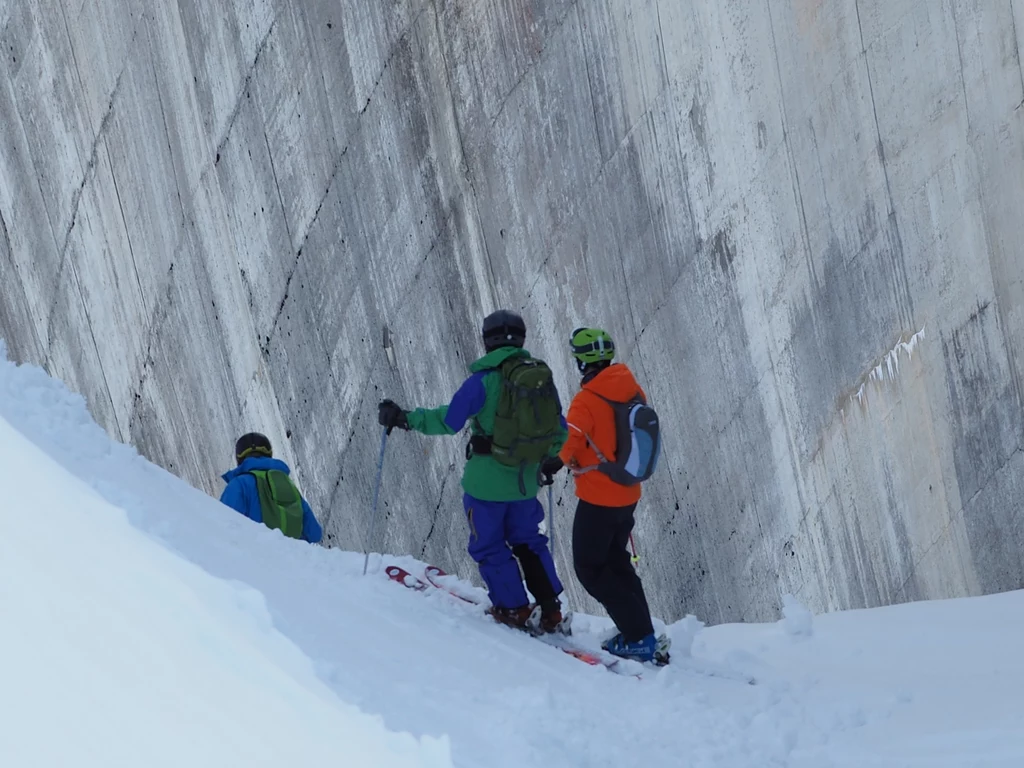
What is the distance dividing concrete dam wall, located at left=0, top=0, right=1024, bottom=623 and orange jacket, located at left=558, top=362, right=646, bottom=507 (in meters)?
2.05

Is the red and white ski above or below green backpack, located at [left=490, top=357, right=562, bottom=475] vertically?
below

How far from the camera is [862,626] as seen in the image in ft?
18.9

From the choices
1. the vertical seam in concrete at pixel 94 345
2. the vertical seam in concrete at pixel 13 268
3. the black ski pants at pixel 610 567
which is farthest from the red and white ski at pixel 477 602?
the vertical seam in concrete at pixel 13 268

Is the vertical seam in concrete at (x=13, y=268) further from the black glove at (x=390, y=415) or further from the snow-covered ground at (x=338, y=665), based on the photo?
the black glove at (x=390, y=415)

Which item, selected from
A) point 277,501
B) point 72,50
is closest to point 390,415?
point 277,501

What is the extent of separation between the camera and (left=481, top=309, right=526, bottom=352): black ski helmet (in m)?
4.80

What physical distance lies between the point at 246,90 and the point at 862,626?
5.28 m

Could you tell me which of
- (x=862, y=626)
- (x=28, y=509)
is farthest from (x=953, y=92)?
(x=28, y=509)

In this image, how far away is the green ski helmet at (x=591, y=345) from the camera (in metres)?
4.83

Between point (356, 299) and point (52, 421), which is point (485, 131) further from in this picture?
point (52, 421)

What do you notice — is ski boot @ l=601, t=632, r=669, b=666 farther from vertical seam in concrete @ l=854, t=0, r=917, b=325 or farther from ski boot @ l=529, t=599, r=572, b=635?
vertical seam in concrete @ l=854, t=0, r=917, b=325

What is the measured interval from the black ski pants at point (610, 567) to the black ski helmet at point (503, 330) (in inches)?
28.3

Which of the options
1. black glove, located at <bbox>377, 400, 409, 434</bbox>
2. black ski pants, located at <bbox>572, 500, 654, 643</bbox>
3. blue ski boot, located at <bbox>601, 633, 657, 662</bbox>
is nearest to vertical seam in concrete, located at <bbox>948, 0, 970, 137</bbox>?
black ski pants, located at <bbox>572, 500, 654, 643</bbox>

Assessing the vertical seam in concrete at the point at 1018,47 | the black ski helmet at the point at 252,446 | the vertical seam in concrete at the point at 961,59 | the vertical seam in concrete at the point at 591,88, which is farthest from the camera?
the vertical seam in concrete at the point at 1018,47
